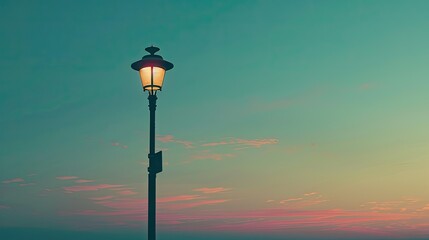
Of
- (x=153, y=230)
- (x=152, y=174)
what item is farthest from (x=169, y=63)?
(x=153, y=230)

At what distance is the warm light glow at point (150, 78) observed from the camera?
12320mm

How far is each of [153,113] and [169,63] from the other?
42.9 inches

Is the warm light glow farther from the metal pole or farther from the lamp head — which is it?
the metal pole

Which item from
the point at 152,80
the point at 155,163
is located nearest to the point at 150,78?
the point at 152,80

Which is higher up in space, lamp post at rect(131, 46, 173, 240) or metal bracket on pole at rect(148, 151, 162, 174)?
lamp post at rect(131, 46, 173, 240)

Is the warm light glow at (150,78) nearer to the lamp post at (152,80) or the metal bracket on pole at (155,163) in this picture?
the lamp post at (152,80)

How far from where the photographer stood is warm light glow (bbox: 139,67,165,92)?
12.3 m

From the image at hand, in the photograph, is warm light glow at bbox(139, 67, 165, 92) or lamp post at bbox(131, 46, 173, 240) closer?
lamp post at bbox(131, 46, 173, 240)

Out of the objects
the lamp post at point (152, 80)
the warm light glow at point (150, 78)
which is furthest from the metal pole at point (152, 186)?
the warm light glow at point (150, 78)

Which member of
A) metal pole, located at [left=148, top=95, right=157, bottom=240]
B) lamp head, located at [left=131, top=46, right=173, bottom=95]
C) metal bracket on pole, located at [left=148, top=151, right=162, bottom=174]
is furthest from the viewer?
lamp head, located at [left=131, top=46, right=173, bottom=95]

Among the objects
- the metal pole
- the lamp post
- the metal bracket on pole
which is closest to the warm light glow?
the lamp post

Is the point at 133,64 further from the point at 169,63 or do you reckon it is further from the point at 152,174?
the point at 152,174

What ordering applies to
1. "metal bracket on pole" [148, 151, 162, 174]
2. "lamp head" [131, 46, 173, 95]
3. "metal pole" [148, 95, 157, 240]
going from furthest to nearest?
"lamp head" [131, 46, 173, 95] < "metal bracket on pole" [148, 151, 162, 174] < "metal pole" [148, 95, 157, 240]

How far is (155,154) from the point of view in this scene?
1211 centimetres
